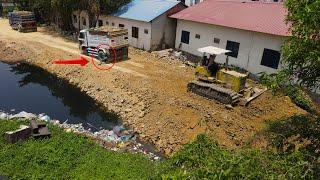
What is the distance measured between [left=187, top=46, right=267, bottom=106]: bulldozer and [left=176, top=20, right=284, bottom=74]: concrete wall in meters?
3.27

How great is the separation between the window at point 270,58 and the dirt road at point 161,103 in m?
2.80

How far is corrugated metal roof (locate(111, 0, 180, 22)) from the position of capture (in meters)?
27.0

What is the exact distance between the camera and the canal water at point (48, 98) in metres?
17.7

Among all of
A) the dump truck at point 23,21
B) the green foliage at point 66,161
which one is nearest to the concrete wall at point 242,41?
the green foliage at point 66,161

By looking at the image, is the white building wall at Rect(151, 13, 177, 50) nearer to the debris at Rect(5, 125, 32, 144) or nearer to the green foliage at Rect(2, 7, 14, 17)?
the debris at Rect(5, 125, 32, 144)

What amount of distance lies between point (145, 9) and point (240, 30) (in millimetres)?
9999

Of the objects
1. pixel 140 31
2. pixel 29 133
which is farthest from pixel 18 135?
pixel 140 31

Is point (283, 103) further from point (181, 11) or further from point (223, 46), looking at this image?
point (181, 11)

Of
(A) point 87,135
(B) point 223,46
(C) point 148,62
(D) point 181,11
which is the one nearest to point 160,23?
(D) point 181,11

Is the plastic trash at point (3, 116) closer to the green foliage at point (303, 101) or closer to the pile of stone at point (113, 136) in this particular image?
the pile of stone at point (113, 136)

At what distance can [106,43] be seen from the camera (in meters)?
23.7

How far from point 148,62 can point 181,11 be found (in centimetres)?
590

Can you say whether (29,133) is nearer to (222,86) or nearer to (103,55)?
(222,86)

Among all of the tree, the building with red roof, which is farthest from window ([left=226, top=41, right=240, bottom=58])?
the tree
